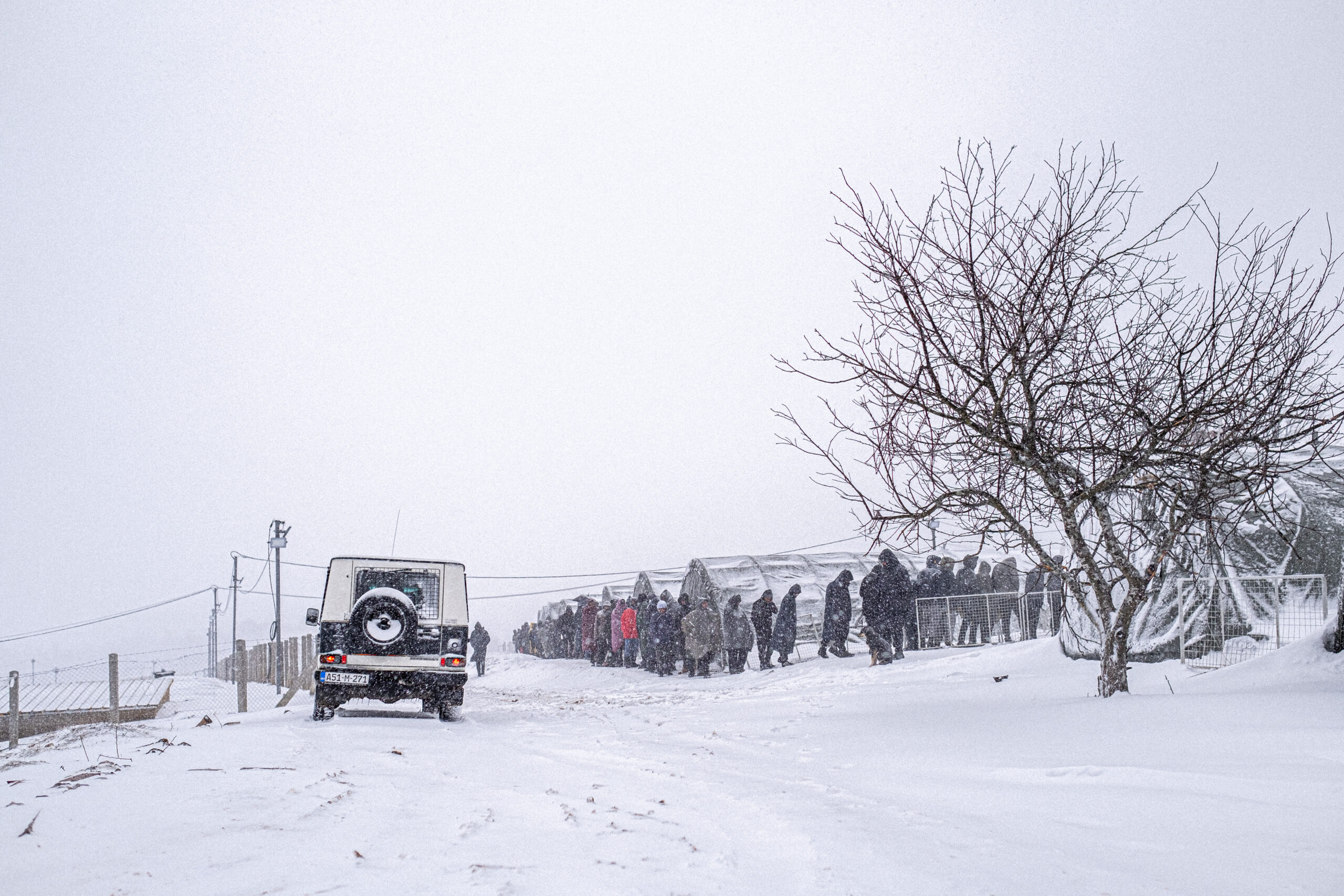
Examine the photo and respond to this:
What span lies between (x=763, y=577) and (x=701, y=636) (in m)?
7.53

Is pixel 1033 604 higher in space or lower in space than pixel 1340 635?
lower

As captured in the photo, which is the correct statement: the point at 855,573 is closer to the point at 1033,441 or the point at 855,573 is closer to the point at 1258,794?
the point at 1033,441

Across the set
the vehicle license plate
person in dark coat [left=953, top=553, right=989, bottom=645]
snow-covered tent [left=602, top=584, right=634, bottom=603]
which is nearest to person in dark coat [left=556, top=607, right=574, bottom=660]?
snow-covered tent [left=602, top=584, right=634, bottom=603]

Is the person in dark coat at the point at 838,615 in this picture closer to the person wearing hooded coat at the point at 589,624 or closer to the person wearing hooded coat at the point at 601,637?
the person wearing hooded coat at the point at 601,637

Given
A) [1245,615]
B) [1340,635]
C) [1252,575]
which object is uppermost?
[1252,575]

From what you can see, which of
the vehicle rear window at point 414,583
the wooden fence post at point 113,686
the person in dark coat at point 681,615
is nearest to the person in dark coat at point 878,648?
the person in dark coat at point 681,615

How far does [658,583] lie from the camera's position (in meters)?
31.2

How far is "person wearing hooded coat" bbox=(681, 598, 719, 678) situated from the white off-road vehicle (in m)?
8.80

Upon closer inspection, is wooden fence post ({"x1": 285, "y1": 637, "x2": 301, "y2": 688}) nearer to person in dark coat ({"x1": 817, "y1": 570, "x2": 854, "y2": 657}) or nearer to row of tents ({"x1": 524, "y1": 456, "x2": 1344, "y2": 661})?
person in dark coat ({"x1": 817, "y1": 570, "x2": 854, "y2": 657})

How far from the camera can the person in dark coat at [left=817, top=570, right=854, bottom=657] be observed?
17266 millimetres

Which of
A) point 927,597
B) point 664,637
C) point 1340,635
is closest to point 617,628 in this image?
point 664,637

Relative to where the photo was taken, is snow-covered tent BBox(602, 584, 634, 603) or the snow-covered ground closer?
the snow-covered ground

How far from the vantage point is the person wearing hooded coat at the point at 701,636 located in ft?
65.3

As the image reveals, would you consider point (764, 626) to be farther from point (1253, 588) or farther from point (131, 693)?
point (131, 693)
